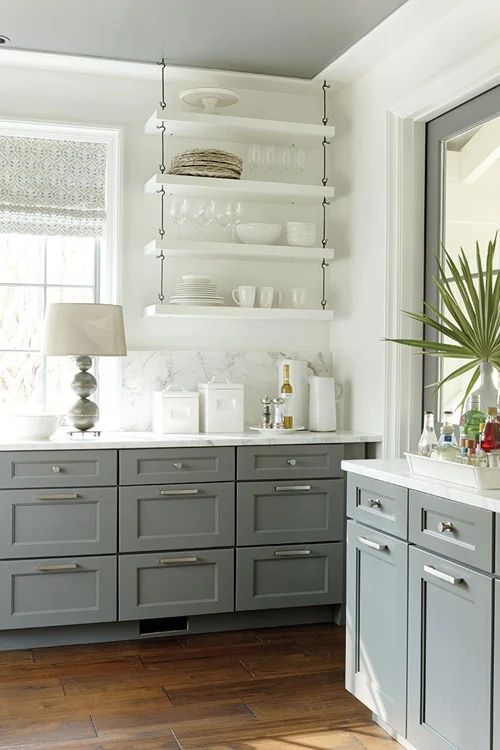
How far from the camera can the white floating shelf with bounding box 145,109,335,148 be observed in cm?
424

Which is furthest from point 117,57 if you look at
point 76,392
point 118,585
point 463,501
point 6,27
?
point 463,501

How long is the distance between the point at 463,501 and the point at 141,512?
5.99 ft

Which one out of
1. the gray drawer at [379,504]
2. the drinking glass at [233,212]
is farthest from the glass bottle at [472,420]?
the drinking glass at [233,212]

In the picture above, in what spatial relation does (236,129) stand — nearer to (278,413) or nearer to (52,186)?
Answer: (52,186)

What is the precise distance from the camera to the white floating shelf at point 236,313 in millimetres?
4245

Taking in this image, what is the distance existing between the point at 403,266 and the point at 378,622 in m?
1.69

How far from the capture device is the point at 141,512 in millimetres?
3914

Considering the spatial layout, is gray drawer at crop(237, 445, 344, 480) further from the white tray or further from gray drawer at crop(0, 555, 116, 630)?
the white tray

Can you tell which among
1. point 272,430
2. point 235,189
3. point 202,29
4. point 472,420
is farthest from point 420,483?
point 202,29

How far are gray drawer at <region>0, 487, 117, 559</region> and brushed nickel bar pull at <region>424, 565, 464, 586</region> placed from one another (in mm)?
1658

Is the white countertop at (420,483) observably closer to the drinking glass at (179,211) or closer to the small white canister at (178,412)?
the small white canister at (178,412)

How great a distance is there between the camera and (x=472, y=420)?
2.70 meters

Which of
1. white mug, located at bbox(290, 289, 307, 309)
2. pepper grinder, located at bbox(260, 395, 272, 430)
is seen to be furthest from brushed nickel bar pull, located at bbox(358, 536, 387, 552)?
white mug, located at bbox(290, 289, 307, 309)

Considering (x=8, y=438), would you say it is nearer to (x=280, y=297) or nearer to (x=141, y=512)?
(x=141, y=512)
